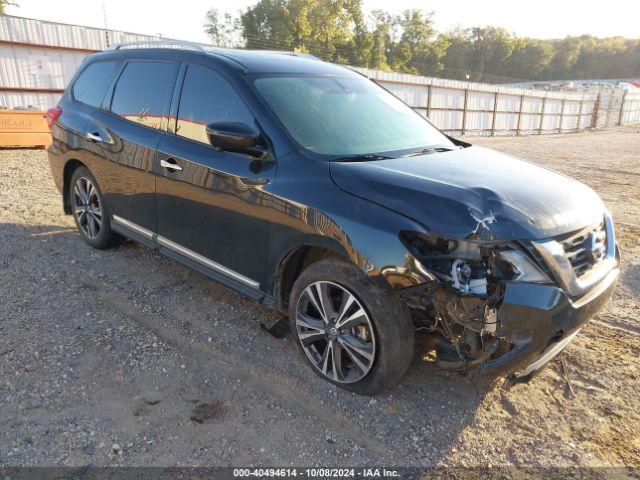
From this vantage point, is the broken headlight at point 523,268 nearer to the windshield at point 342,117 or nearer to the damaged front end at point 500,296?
the damaged front end at point 500,296

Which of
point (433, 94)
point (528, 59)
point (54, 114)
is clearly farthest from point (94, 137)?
point (528, 59)

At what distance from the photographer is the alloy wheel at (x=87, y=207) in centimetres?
485

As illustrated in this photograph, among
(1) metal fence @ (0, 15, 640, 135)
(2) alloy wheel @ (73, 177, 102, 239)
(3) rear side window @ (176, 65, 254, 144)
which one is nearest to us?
(3) rear side window @ (176, 65, 254, 144)

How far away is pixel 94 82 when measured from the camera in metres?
4.79

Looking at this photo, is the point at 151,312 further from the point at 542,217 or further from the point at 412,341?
the point at 542,217

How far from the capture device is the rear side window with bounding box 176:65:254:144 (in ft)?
10.9

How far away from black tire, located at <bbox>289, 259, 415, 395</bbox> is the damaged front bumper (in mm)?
423

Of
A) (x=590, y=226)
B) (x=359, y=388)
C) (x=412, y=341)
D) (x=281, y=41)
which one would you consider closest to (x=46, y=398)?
(x=359, y=388)

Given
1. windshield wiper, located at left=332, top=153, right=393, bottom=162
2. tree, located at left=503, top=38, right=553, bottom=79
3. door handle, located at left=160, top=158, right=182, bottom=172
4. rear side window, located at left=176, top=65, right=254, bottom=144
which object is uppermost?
tree, located at left=503, top=38, right=553, bottom=79

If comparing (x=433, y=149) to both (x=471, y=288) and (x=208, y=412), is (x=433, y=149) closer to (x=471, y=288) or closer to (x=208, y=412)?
(x=471, y=288)

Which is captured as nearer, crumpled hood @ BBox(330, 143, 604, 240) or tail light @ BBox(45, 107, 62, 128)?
crumpled hood @ BBox(330, 143, 604, 240)

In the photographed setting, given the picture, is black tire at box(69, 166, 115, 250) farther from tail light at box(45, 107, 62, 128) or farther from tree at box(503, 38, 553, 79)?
tree at box(503, 38, 553, 79)

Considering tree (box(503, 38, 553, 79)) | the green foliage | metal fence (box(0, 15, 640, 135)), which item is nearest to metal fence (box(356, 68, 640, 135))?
metal fence (box(0, 15, 640, 135))

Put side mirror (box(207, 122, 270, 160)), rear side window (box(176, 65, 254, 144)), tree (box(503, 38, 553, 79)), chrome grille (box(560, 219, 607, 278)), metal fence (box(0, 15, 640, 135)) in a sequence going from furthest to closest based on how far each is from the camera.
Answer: tree (box(503, 38, 553, 79)) → metal fence (box(0, 15, 640, 135)) → rear side window (box(176, 65, 254, 144)) → side mirror (box(207, 122, 270, 160)) → chrome grille (box(560, 219, 607, 278))
